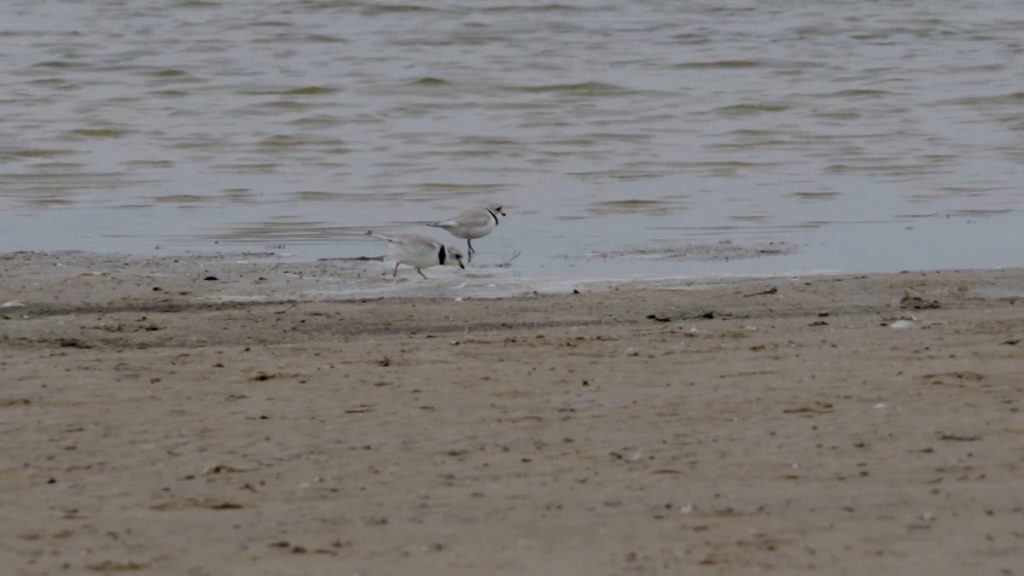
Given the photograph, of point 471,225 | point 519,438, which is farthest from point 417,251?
point 519,438

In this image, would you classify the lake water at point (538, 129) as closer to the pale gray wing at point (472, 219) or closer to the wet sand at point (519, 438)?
the pale gray wing at point (472, 219)

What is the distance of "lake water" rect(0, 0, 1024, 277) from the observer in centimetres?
1387

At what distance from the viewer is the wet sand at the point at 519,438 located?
5.52m

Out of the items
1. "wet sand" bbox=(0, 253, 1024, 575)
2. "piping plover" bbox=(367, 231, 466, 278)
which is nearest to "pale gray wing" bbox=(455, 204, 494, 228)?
"piping plover" bbox=(367, 231, 466, 278)

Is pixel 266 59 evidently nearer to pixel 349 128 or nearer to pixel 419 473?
pixel 349 128

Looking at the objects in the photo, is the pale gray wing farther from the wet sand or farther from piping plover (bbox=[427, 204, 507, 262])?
the wet sand

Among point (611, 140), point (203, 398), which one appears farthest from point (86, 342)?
point (611, 140)

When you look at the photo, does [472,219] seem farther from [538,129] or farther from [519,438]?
[538,129]

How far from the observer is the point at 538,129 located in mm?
21406

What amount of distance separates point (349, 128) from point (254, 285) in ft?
34.5

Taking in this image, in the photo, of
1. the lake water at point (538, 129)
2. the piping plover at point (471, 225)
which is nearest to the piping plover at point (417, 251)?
the lake water at point (538, 129)

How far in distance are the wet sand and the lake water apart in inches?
114

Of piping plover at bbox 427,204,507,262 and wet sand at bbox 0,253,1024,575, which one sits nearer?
wet sand at bbox 0,253,1024,575

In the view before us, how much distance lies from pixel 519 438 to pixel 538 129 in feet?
48.5
